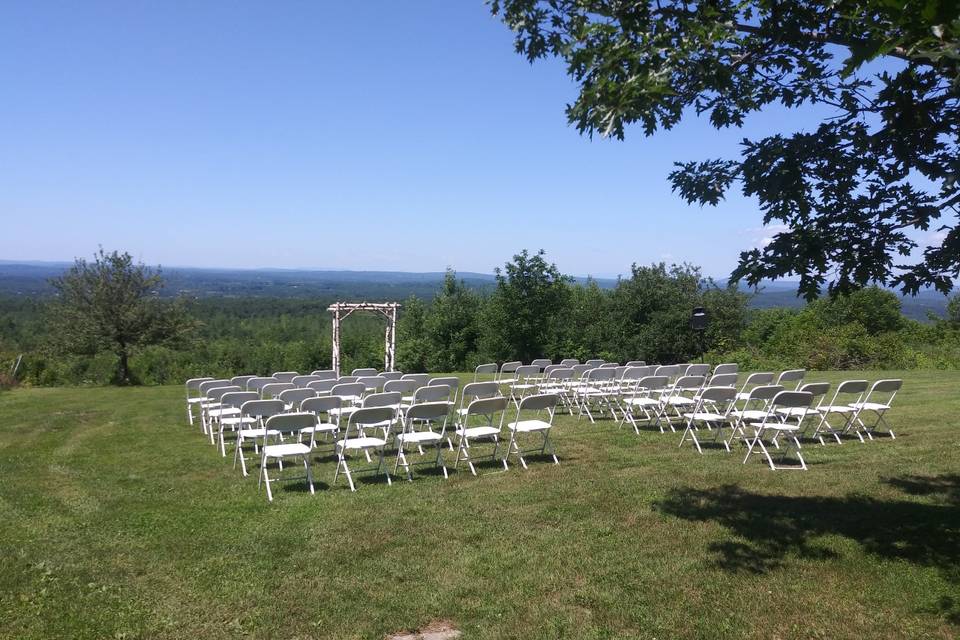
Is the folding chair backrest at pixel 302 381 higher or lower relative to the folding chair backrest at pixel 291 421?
lower

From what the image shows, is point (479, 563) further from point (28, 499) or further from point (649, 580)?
point (28, 499)

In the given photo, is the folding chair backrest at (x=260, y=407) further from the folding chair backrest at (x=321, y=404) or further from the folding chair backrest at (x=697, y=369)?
the folding chair backrest at (x=697, y=369)

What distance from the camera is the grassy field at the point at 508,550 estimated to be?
3.35 m

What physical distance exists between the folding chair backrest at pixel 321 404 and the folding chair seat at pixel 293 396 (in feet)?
2.16

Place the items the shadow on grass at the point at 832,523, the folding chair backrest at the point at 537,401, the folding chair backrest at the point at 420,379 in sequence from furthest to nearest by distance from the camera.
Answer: the folding chair backrest at the point at 420,379 → the folding chair backrest at the point at 537,401 → the shadow on grass at the point at 832,523

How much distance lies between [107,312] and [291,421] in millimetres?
17646

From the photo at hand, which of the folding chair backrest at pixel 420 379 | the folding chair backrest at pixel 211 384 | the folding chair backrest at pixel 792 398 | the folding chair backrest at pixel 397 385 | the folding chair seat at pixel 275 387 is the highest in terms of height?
the folding chair backrest at pixel 792 398

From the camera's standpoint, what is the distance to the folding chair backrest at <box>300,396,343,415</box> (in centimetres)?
669

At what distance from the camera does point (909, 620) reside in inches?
128

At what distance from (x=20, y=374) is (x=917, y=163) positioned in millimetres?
28723

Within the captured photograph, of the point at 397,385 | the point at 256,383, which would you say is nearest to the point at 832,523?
the point at 397,385

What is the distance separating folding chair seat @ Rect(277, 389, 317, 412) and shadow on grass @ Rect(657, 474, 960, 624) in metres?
4.40

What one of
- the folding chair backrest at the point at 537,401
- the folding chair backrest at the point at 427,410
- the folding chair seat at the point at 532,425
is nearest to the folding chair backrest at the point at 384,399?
the folding chair backrest at the point at 427,410

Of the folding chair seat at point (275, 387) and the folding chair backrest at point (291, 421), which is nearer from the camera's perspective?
the folding chair backrest at point (291, 421)
